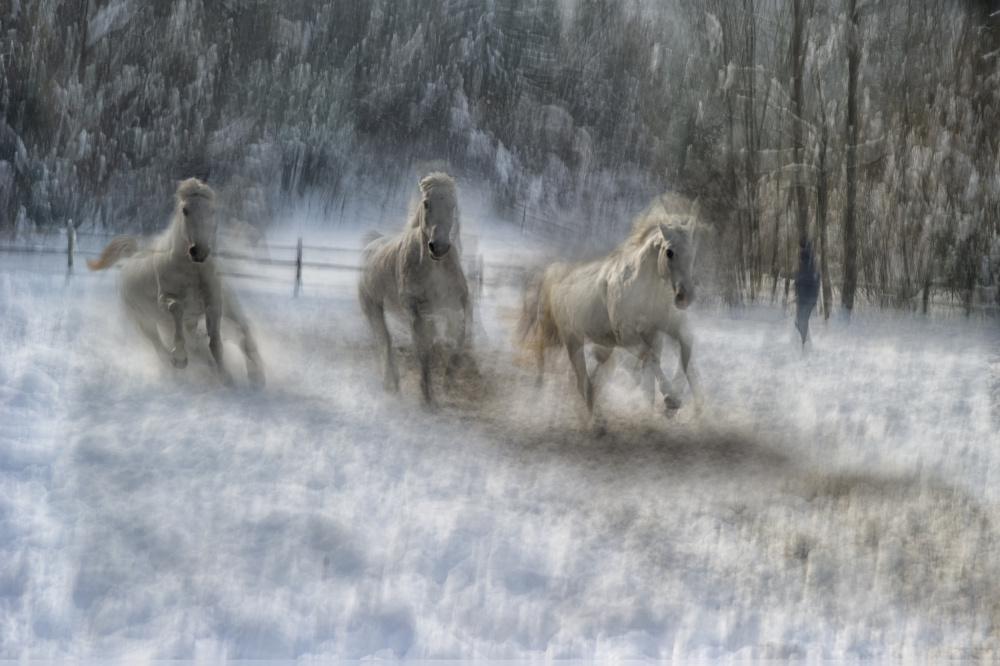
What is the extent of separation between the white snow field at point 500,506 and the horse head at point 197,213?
616mm

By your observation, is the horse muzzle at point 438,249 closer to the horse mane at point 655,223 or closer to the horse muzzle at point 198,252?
the horse mane at point 655,223

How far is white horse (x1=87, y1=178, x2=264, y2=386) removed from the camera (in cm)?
274

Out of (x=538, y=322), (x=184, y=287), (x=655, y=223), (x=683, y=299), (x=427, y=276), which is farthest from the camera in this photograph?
(x=538, y=322)

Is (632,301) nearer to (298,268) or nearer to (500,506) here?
(500,506)

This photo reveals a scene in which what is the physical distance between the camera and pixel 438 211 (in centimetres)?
273

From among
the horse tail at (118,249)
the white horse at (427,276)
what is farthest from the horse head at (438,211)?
the horse tail at (118,249)

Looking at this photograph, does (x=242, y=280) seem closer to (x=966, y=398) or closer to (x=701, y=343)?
(x=701, y=343)

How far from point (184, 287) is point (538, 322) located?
62.4 inches

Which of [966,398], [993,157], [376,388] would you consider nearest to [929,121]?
[993,157]

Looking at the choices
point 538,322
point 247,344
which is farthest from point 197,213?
point 538,322

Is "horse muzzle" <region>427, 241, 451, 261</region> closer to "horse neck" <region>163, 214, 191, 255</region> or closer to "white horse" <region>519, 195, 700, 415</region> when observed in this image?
"white horse" <region>519, 195, 700, 415</region>

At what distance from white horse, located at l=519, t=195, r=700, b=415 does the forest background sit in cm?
95

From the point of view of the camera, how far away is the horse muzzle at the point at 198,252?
266 centimetres

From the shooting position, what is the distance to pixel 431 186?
2.74 metres
